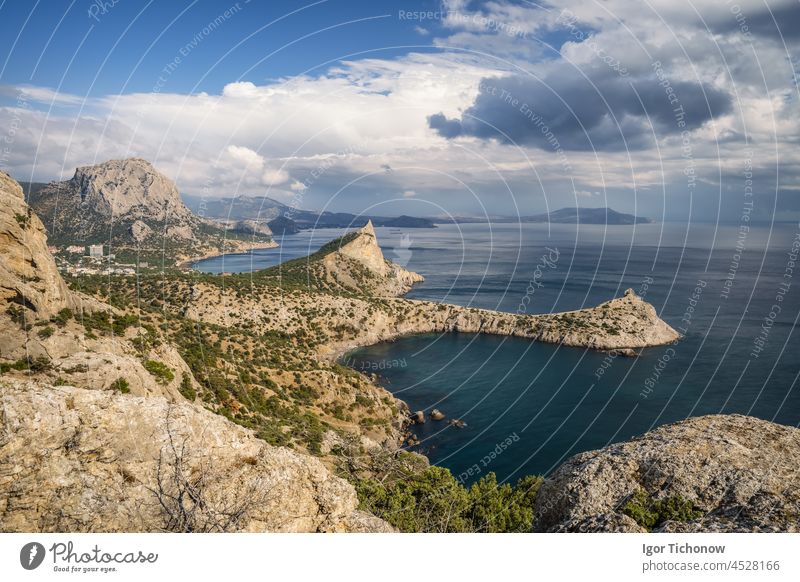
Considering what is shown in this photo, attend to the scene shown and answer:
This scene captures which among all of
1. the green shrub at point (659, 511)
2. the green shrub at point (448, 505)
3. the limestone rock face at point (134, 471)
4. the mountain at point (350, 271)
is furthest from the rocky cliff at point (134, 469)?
the mountain at point (350, 271)

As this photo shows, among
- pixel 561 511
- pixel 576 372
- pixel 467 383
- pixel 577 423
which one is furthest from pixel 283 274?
pixel 561 511

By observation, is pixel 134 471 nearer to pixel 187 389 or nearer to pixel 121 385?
pixel 121 385

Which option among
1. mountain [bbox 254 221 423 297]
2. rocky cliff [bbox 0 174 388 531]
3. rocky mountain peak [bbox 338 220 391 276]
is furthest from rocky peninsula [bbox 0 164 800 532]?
rocky mountain peak [bbox 338 220 391 276]

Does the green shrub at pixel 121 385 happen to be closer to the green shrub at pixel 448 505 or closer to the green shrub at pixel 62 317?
the green shrub at pixel 62 317
